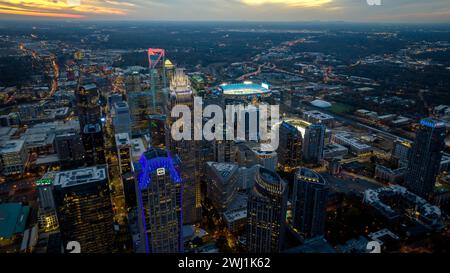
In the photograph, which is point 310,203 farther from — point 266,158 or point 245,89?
point 245,89

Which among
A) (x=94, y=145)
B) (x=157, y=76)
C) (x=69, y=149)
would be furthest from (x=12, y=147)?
(x=157, y=76)

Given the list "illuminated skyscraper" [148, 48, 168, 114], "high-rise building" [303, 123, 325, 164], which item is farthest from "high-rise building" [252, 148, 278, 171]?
"illuminated skyscraper" [148, 48, 168, 114]

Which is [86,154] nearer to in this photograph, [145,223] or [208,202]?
[208,202]

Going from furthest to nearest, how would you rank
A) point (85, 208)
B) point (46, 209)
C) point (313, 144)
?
point (313, 144) → point (46, 209) → point (85, 208)

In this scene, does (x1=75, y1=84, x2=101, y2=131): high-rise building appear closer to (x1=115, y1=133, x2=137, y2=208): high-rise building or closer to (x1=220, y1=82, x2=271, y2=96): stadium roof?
(x1=115, y1=133, x2=137, y2=208): high-rise building

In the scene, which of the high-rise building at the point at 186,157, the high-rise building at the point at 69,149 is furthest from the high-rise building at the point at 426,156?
the high-rise building at the point at 69,149
